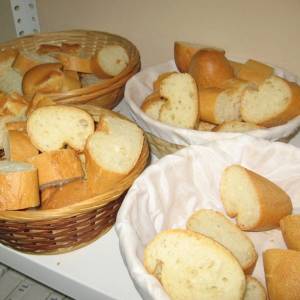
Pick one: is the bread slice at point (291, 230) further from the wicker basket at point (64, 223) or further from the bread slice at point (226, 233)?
the wicker basket at point (64, 223)

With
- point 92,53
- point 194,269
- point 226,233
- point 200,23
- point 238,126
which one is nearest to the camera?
point 194,269

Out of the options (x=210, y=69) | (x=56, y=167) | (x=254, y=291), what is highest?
(x=210, y=69)

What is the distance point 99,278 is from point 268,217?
0.93 feet

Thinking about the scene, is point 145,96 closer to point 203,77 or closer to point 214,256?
point 203,77

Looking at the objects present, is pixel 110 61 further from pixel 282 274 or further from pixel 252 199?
pixel 282 274

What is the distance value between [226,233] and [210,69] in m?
0.35

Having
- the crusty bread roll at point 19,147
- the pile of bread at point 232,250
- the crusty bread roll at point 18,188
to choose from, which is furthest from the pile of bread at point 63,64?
the pile of bread at point 232,250

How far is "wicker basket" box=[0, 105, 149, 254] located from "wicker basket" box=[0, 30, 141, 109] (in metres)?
0.21

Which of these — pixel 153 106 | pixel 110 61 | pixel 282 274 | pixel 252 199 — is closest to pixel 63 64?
pixel 110 61

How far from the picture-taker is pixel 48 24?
3.67ft

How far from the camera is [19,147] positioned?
0.64 meters

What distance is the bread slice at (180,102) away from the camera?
69cm

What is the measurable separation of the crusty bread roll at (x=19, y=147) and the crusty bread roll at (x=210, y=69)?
0.36 metres

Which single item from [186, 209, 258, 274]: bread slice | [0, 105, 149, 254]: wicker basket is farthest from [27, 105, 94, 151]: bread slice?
[186, 209, 258, 274]: bread slice
